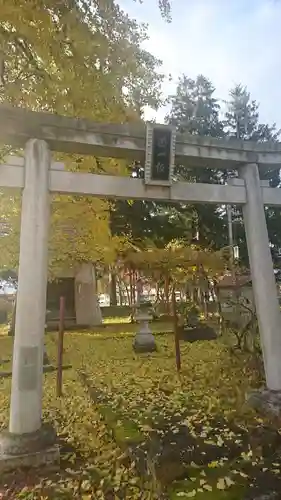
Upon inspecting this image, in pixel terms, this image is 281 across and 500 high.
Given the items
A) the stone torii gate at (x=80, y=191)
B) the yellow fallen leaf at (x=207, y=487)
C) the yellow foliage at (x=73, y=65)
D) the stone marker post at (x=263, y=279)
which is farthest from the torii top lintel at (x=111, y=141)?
the yellow fallen leaf at (x=207, y=487)

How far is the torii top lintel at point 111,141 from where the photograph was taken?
14.6ft

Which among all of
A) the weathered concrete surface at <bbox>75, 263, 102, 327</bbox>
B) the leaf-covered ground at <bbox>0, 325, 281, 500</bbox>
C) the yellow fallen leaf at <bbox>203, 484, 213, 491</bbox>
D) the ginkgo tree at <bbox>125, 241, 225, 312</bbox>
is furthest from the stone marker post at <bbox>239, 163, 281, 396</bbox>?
the ginkgo tree at <bbox>125, 241, 225, 312</bbox>

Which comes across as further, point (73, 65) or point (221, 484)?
point (73, 65)

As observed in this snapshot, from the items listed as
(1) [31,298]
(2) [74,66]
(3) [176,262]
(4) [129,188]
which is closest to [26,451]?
(1) [31,298]

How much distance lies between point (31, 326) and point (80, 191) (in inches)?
71.7

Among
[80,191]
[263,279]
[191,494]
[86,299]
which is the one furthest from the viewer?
[86,299]

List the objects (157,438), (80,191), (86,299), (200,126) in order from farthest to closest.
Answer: (200,126) < (86,299) < (80,191) < (157,438)

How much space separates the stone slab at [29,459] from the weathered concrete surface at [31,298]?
→ 259 millimetres

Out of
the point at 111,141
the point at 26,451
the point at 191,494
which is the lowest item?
the point at 191,494

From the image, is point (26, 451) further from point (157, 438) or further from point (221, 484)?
point (221, 484)

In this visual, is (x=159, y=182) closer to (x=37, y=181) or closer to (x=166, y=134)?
(x=166, y=134)

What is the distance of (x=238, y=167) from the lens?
5840 millimetres

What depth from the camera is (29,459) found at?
12.6 ft

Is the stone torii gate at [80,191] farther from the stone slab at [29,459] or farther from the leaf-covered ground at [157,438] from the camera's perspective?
the leaf-covered ground at [157,438]
